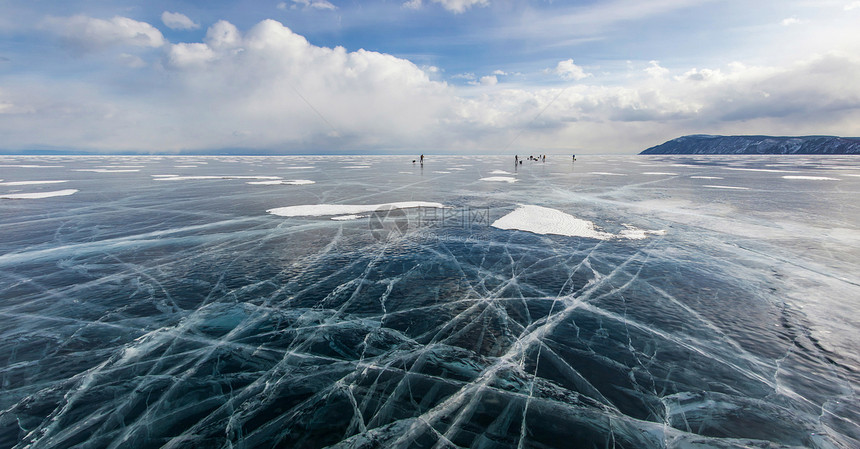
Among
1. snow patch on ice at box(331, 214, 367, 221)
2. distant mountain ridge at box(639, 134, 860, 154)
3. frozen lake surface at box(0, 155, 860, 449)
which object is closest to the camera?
frozen lake surface at box(0, 155, 860, 449)

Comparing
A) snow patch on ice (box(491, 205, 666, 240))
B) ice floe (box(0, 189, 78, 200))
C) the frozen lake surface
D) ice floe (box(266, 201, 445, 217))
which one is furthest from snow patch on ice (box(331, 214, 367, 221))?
ice floe (box(0, 189, 78, 200))

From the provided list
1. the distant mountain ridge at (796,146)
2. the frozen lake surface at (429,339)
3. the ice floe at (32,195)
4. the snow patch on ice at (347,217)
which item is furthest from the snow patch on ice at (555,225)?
the distant mountain ridge at (796,146)

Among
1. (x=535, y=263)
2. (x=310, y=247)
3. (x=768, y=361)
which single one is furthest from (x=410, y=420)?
(x=310, y=247)

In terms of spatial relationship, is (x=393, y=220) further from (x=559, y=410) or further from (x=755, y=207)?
(x=755, y=207)

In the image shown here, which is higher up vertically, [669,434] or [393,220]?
[393,220]

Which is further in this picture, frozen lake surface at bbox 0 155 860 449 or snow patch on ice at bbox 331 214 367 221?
snow patch on ice at bbox 331 214 367 221

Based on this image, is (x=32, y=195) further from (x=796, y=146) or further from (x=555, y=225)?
(x=796, y=146)

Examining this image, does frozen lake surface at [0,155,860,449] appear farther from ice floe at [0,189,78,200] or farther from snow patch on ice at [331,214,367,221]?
ice floe at [0,189,78,200]
